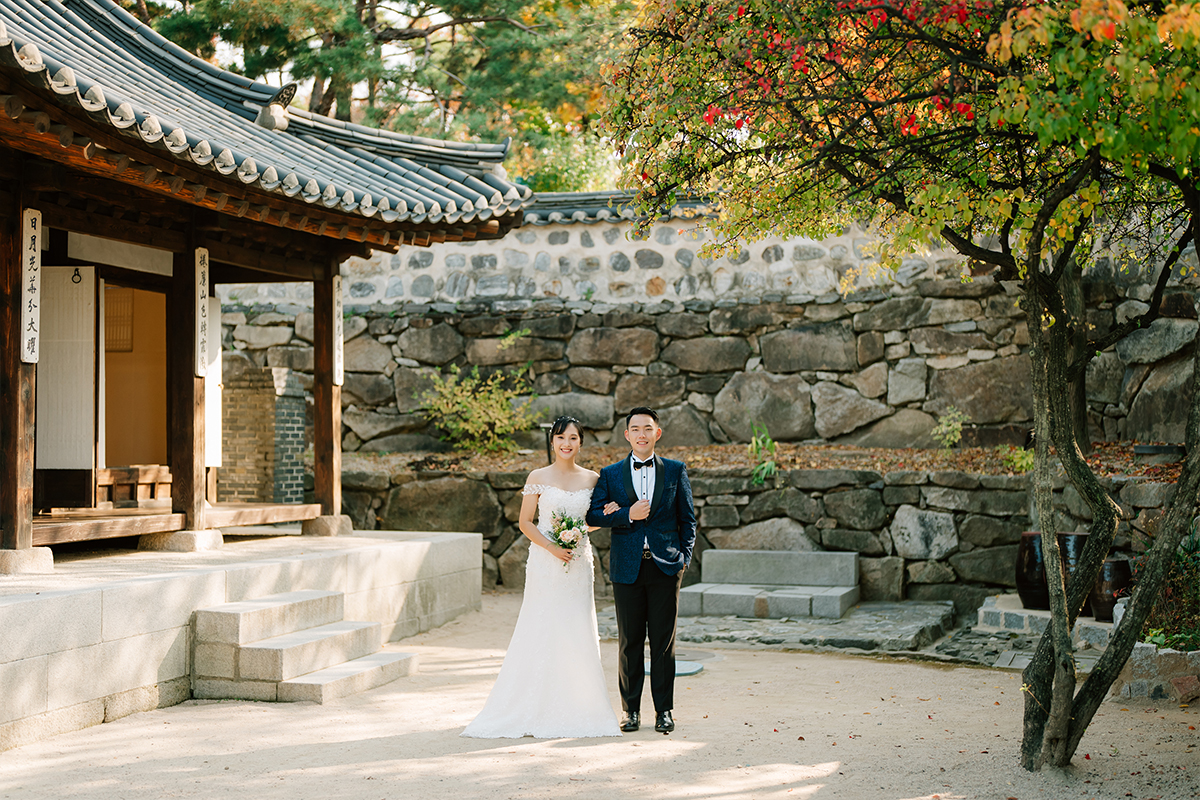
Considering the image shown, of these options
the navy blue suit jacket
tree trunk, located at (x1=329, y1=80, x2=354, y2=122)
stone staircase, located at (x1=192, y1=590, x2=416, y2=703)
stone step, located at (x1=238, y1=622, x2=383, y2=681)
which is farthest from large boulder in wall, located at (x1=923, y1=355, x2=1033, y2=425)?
tree trunk, located at (x1=329, y1=80, x2=354, y2=122)

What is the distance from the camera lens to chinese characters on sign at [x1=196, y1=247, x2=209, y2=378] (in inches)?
296

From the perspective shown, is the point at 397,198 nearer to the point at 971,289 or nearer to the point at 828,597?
the point at 828,597

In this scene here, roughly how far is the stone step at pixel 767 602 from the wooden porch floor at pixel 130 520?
3.45m

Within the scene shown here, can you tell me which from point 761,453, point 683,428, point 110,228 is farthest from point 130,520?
point 683,428

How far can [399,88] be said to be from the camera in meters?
15.0

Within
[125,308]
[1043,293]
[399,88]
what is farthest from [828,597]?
[399,88]

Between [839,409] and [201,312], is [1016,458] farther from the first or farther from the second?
[201,312]

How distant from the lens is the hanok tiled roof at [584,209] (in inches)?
463

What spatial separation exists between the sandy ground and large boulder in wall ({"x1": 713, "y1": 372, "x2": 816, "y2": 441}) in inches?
187

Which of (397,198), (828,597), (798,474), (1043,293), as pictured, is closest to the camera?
(1043,293)

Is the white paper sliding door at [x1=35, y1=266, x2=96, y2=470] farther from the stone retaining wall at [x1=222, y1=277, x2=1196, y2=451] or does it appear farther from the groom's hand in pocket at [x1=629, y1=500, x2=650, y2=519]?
the groom's hand in pocket at [x1=629, y1=500, x2=650, y2=519]

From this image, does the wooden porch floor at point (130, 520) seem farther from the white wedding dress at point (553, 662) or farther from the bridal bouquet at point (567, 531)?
the bridal bouquet at point (567, 531)

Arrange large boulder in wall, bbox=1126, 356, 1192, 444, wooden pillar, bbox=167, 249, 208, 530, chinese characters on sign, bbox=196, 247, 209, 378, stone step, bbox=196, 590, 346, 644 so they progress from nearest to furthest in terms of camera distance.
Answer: stone step, bbox=196, 590, 346, 644, wooden pillar, bbox=167, 249, 208, 530, chinese characters on sign, bbox=196, 247, 209, 378, large boulder in wall, bbox=1126, 356, 1192, 444

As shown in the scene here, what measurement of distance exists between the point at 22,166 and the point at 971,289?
857cm
